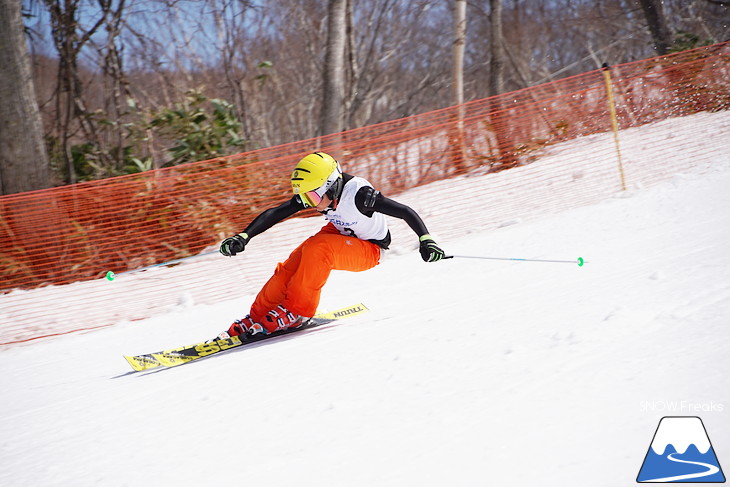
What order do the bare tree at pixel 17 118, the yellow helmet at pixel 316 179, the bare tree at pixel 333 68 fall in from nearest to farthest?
the yellow helmet at pixel 316 179
the bare tree at pixel 17 118
the bare tree at pixel 333 68

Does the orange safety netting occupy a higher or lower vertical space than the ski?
higher

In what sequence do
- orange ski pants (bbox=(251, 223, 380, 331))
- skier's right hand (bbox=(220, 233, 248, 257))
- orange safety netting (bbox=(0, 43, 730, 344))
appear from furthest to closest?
orange safety netting (bbox=(0, 43, 730, 344)) → skier's right hand (bbox=(220, 233, 248, 257)) → orange ski pants (bbox=(251, 223, 380, 331))

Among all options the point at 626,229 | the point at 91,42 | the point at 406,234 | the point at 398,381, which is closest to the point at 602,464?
the point at 398,381

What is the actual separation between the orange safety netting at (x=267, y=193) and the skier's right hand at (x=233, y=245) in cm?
220

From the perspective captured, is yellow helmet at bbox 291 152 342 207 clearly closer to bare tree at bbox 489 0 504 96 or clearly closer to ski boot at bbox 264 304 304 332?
ski boot at bbox 264 304 304 332

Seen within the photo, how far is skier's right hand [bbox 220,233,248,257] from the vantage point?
13.5 ft

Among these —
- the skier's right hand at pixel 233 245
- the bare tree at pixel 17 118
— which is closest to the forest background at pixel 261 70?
the bare tree at pixel 17 118

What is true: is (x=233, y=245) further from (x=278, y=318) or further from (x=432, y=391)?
(x=432, y=391)

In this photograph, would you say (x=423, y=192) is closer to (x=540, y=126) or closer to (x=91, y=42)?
(x=540, y=126)

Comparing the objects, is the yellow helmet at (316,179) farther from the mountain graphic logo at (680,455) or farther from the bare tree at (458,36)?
the bare tree at (458,36)

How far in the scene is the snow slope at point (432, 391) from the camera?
83.8 inches

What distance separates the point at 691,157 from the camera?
26.4 feet

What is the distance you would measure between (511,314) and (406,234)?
161 inches

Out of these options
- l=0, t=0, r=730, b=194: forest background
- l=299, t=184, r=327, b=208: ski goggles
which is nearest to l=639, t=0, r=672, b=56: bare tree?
l=0, t=0, r=730, b=194: forest background
